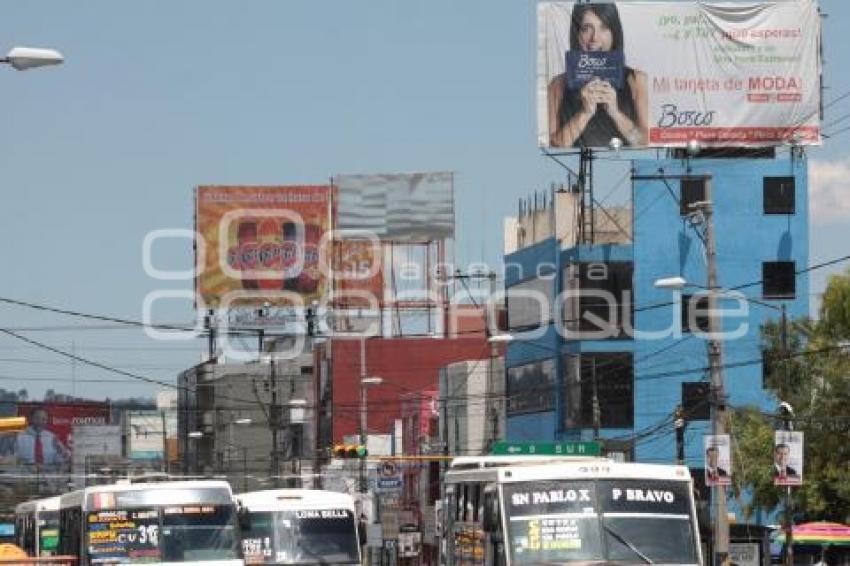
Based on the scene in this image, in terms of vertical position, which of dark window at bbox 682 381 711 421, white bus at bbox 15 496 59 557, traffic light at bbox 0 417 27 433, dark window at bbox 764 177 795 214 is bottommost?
white bus at bbox 15 496 59 557

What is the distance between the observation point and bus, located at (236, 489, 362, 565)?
1464 inches

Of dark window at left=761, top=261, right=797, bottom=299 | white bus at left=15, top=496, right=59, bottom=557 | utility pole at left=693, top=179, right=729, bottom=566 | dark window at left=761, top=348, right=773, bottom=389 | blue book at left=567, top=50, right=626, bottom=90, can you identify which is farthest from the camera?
dark window at left=761, top=261, right=797, bottom=299

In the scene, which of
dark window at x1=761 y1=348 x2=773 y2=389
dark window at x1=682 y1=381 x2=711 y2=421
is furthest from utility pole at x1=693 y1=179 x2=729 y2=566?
dark window at x1=682 y1=381 x2=711 y2=421

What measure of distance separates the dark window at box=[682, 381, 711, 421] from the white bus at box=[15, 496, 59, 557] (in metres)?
32.4

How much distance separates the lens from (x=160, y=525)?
108ft

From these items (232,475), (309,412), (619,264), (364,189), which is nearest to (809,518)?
(619,264)

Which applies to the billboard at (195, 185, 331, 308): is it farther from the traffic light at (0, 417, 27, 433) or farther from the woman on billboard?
the traffic light at (0, 417, 27, 433)

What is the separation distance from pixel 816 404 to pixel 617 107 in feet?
82.2

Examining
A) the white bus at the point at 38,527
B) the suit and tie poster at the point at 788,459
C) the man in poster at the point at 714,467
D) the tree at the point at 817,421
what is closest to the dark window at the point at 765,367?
the tree at the point at 817,421

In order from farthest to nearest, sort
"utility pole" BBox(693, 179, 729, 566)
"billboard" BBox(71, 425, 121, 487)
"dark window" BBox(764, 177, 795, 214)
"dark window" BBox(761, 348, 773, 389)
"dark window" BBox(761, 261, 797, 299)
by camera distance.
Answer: "billboard" BBox(71, 425, 121, 487)
"dark window" BBox(761, 261, 797, 299)
"dark window" BBox(764, 177, 795, 214)
"dark window" BBox(761, 348, 773, 389)
"utility pole" BBox(693, 179, 729, 566)

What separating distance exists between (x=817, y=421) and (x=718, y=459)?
21380 millimetres

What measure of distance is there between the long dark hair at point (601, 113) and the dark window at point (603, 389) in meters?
8.82

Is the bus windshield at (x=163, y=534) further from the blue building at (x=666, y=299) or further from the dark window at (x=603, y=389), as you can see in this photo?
the blue building at (x=666, y=299)

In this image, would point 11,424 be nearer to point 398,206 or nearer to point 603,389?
point 603,389
